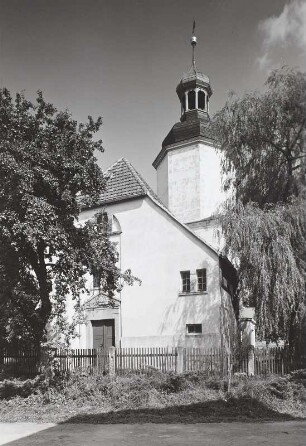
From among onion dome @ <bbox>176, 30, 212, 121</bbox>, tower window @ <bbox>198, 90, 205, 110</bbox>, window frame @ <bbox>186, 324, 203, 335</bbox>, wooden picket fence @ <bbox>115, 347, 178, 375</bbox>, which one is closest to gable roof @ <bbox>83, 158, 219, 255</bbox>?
window frame @ <bbox>186, 324, 203, 335</bbox>

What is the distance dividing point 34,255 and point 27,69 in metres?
5.63

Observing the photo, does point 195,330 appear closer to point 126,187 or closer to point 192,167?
point 126,187

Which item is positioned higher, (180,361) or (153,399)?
(180,361)

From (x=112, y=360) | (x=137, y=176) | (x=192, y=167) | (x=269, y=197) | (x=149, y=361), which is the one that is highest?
(x=192, y=167)

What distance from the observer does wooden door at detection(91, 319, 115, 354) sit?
2181 cm

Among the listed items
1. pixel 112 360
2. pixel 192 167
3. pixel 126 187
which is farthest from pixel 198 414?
pixel 192 167

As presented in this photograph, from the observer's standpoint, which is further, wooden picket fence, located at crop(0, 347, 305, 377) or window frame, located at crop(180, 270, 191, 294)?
window frame, located at crop(180, 270, 191, 294)

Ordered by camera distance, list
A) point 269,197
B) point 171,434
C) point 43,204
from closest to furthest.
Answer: point 171,434 < point 43,204 < point 269,197

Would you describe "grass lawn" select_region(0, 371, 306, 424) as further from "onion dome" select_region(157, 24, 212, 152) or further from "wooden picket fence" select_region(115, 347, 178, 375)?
"onion dome" select_region(157, 24, 212, 152)

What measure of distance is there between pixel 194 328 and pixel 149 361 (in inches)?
152

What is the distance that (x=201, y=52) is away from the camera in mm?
11961

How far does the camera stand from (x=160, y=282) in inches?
816

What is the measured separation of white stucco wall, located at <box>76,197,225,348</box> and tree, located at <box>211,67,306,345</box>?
2666 millimetres

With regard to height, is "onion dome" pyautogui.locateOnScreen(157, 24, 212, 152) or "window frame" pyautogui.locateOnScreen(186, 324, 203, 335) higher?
"onion dome" pyautogui.locateOnScreen(157, 24, 212, 152)
